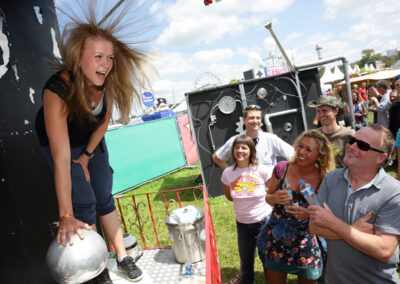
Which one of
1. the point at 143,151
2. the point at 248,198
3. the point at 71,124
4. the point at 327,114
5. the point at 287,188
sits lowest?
the point at 248,198

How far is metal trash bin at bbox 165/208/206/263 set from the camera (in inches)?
115

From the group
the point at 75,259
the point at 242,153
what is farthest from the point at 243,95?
the point at 75,259

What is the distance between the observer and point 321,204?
2172 millimetres

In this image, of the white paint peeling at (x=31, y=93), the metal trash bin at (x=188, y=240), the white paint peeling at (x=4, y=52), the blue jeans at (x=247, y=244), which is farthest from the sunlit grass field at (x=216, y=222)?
the white paint peeling at (x=4, y=52)

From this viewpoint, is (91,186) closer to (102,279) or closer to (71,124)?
(71,124)

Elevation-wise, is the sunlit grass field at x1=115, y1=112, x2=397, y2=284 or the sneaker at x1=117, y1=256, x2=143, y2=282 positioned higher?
the sneaker at x1=117, y1=256, x2=143, y2=282

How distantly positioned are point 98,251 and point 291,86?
6.56m

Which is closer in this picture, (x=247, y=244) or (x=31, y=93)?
(x=31, y=93)

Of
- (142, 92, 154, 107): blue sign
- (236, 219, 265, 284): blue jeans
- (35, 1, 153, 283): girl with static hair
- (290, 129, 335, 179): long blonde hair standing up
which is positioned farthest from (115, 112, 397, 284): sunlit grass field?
(142, 92, 154, 107): blue sign

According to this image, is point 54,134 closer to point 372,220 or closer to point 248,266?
point 372,220

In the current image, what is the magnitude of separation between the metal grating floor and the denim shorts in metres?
0.66

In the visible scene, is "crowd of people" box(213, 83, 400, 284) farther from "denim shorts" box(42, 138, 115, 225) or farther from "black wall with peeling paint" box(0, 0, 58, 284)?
"black wall with peeling paint" box(0, 0, 58, 284)

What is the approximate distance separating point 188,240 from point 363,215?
169 centimetres

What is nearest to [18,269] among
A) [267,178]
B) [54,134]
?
[54,134]
